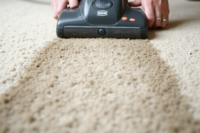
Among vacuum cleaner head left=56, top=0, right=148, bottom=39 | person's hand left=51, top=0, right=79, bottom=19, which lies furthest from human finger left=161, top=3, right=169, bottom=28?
person's hand left=51, top=0, right=79, bottom=19

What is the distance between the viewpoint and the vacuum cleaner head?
708 mm

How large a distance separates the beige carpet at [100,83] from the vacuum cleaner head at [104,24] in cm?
3

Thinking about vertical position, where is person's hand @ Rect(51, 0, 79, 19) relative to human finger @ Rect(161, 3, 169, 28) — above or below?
above

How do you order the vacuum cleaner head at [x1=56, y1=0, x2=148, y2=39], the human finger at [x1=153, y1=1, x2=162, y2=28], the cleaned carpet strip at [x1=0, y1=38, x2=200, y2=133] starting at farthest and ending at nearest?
1. the human finger at [x1=153, y1=1, x2=162, y2=28]
2. the vacuum cleaner head at [x1=56, y1=0, x2=148, y2=39]
3. the cleaned carpet strip at [x1=0, y1=38, x2=200, y2=133]

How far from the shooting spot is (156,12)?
2.70 ft

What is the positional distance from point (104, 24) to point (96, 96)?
38cm

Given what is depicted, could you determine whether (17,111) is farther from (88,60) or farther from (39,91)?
(88,60)

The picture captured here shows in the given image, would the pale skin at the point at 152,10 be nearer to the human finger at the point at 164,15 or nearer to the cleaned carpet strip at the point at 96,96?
the human finger at the point at 164,15

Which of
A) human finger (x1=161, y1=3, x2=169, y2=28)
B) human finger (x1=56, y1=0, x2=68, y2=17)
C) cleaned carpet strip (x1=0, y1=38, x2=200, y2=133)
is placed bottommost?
cleaned carpet strip (x1=0, y1=38, x2=200, y2=133)

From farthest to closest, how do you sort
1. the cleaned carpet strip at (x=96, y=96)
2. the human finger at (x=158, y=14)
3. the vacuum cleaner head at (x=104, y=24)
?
the human finger at (x=158, y=14) < the vacuum cleaner head at (x=104, y=24) < the cleaned carpet strip at (x=96, y=96)

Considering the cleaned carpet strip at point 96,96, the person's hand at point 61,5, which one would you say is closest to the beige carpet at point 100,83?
the cleaned carpet strip at point 96,96

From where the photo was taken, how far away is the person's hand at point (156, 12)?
0.80 m

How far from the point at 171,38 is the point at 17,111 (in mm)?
651

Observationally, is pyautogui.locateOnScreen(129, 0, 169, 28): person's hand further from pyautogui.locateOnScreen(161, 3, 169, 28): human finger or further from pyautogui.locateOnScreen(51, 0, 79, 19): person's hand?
pyautogui.locateOnScreen(51, 0, 79, 19): person's hand
